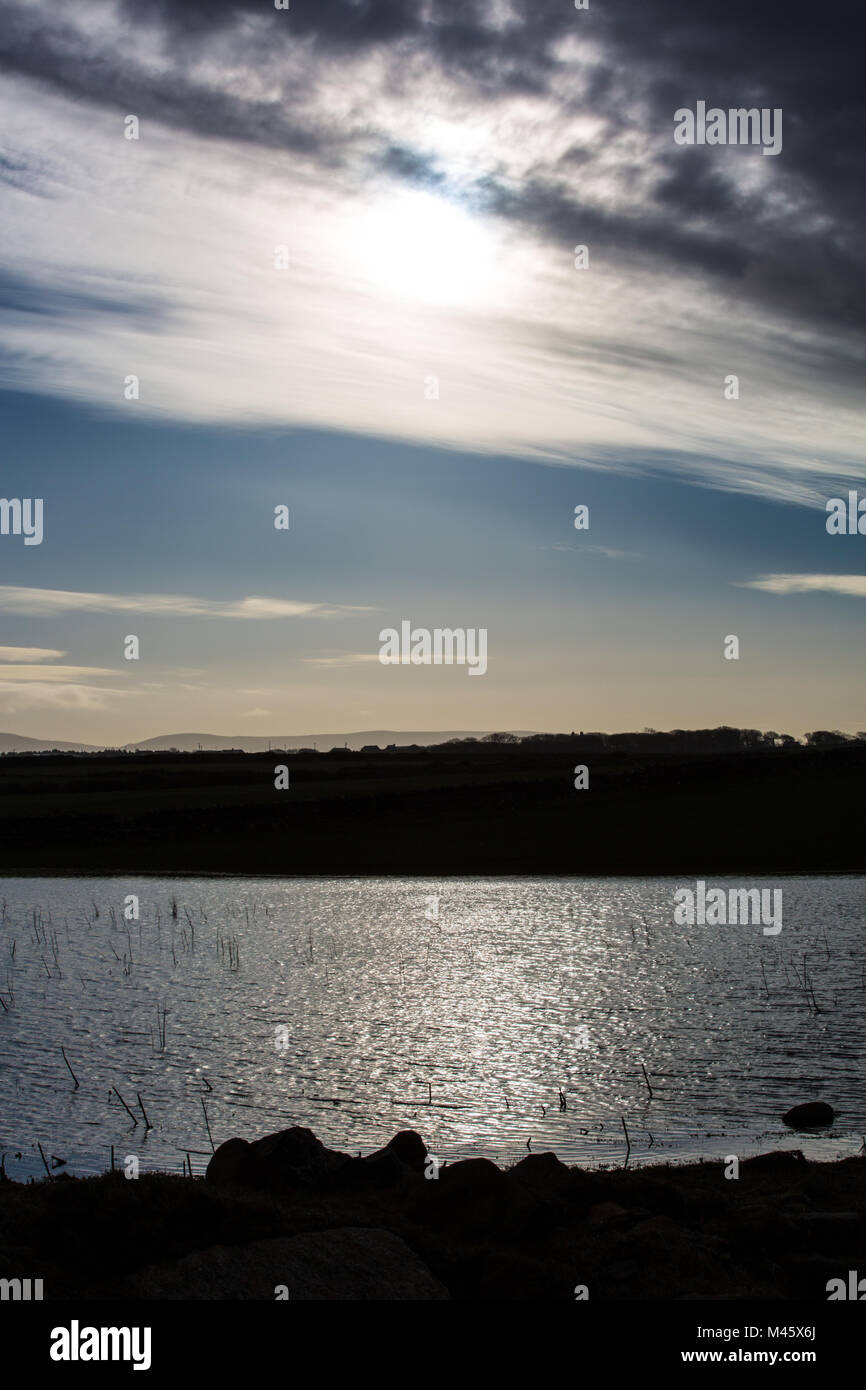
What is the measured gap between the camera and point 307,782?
4183 inches

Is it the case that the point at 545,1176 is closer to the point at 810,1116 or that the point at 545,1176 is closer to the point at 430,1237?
the point at 430,1237

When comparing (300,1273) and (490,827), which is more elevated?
(490,827)

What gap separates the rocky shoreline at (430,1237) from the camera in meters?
9.63

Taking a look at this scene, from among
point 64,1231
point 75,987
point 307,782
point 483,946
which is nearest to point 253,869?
point 483,946

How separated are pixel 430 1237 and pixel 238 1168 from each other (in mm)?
2493

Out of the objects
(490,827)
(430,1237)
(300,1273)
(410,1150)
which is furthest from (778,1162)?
(490,827)

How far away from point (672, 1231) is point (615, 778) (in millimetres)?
75428

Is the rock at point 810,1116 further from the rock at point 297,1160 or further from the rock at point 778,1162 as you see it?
the rock at point 297,1160

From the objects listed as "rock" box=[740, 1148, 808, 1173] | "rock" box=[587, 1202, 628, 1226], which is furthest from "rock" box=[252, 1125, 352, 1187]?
"rock" box=[740, 1148, 808, 1173]

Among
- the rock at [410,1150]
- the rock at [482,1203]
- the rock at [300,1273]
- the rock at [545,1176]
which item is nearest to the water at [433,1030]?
the rock at [410,1150]

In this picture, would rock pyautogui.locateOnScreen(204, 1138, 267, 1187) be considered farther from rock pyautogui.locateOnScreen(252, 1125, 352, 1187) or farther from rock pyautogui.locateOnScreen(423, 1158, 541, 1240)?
rock pyautogui.locateOnScreen(423, 1158, 541, 1240)

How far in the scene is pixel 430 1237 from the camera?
10656 millimetres

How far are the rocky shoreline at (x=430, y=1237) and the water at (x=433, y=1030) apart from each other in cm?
329
